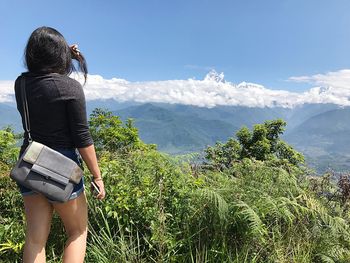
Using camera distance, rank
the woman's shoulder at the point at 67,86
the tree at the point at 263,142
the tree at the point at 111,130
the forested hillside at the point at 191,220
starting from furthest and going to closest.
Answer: the tree at the point at 263,142 → the tree at the point at 111,130 → the forested hillside at the point at 191,220 → the woman's shoulder at the point at 67,86

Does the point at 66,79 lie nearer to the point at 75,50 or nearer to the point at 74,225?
the point at 75,50

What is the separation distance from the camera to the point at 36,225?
2.87 metres

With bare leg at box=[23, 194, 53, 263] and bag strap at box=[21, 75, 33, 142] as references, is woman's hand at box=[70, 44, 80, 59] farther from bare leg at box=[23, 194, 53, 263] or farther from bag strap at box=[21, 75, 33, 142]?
bare leg at box=[23, 194, 53, 263]

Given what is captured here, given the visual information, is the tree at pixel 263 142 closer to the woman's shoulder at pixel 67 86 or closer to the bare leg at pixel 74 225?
the bare leg at pixel 74 225

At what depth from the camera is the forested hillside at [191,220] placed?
3729 mm

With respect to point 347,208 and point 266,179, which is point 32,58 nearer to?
point 266,179

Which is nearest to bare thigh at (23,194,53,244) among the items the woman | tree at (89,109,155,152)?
the woman

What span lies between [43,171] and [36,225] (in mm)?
490

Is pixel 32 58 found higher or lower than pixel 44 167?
higher

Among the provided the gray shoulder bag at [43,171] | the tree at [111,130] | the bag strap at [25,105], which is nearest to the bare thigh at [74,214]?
the gray shoulder bag at [43,171]

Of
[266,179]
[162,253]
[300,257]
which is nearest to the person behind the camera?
[162,253]

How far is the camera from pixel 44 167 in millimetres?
2711

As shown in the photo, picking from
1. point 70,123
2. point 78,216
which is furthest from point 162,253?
point 70,123

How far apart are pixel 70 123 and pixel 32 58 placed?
0.59m
